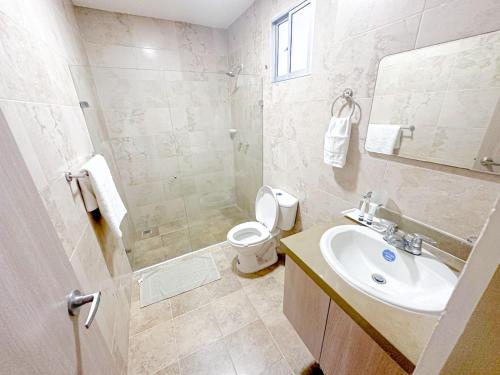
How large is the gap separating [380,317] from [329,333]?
1.00 ft

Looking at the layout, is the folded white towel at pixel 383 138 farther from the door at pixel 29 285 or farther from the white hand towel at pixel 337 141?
the door at pixel 29 285

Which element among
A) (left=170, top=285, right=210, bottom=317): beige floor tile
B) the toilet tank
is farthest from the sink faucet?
(left=170, top=285, right=210, bottom=317): beige floor tile

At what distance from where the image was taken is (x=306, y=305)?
1.01 metres

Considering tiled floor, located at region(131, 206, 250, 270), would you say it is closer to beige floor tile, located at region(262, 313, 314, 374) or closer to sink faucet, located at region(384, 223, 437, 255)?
beige floor tile, located at region(262, 313, 314, 374)

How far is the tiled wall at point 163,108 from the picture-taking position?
2.05 m

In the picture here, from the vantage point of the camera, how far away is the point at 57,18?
1.36 metres

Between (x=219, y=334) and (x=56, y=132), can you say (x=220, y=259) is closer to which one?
(x=219, y=334)

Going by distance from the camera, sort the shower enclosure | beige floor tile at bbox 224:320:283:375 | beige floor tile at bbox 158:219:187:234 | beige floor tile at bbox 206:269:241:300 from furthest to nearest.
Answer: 1. beige floor tile at bbox 158:219:187:234
2. the shower enclosure
3. beige floor tile at bbox 206:269:241:300
4. beige floor tile at bbox 224:320:283:375

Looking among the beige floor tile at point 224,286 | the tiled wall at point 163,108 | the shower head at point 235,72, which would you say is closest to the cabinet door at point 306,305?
the beige floor tile at point 224,286

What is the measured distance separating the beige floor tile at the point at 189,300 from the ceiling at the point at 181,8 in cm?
260

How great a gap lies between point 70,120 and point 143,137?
1.24 meters

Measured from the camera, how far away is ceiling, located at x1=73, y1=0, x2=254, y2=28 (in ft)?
5.91

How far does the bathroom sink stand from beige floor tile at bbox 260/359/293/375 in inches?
30.6

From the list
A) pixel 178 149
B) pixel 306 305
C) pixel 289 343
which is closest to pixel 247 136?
pixel 178 149
